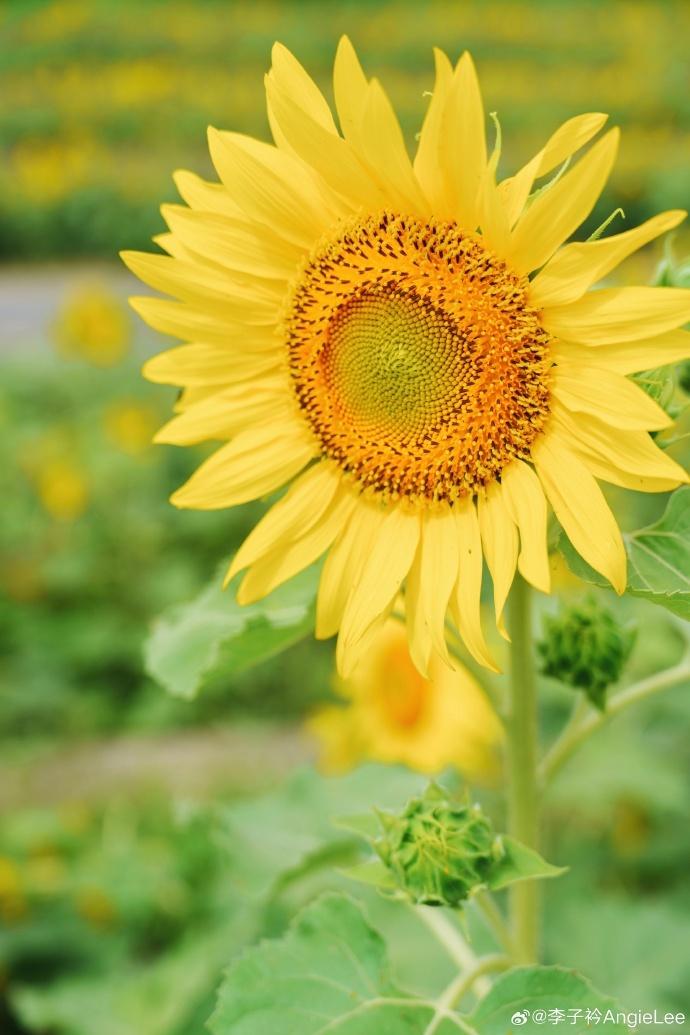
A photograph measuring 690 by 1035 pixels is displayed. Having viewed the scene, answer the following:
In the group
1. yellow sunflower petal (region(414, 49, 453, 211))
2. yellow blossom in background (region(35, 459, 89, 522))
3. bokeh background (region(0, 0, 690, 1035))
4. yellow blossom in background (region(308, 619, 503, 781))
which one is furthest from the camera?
yellow blossom in background (region(35, 459, 89, 522))

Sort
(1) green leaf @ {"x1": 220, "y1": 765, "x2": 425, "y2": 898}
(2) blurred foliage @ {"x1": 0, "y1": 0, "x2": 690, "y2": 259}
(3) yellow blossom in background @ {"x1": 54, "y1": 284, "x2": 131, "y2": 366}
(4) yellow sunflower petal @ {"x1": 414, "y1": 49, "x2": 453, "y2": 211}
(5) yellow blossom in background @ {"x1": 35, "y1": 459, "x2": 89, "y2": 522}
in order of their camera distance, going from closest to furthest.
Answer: (4) yellow sunflower petal @ {"x1": 414, "y1": 49, "x2": 453, "y2": 211}, (1) green leaf @ {"x1": 220, "y1": 765, "x2": 425, "y2": 898}, (5) yellow blossom in background @ {"x1": 35, "y1": 459, "x2": 89, "y2": 522}, (3) yellow blossom in background @ {"x1": 54, "y1": 284, "x2": 131, "y2": 366}, (2) blurred foliage @ {"x1": 0, "y1": 0, "x2": 690, "y2": 259}

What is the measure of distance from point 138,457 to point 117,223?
4.72 metres

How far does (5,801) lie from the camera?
3.00 metres

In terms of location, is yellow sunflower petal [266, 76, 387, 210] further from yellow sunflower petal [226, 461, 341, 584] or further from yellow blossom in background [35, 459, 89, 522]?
yellow blossom in background [35, 459, 89, 522]

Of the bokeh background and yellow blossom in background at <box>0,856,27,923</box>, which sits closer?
the bokeh background

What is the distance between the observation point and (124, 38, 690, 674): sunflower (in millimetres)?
918

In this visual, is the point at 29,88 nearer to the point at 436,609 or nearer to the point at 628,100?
the point at 628,100

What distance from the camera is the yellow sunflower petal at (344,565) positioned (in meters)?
1.12

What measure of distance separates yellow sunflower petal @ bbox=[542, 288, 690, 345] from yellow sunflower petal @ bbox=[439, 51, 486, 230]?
111 millimetres

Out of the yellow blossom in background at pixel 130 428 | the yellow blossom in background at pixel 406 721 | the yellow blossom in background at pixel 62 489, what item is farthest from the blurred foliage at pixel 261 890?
the yellow blossom in background at pixel 130 428

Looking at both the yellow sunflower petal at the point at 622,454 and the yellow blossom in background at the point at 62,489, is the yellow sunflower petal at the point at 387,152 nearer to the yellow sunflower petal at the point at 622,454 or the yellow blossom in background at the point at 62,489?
the yellow sunflower petal at the point at 622,454

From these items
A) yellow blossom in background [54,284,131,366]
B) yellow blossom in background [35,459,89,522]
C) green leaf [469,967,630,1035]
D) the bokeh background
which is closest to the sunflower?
the bokeh background

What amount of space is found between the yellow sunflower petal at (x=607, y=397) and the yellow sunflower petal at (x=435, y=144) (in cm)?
17

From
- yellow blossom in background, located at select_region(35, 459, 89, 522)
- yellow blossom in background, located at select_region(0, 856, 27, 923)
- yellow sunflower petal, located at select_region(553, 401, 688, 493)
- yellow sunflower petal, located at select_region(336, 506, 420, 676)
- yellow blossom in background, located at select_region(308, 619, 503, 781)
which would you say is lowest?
yellow blossom in background, located at select_region(0, 856, 27, 923)
